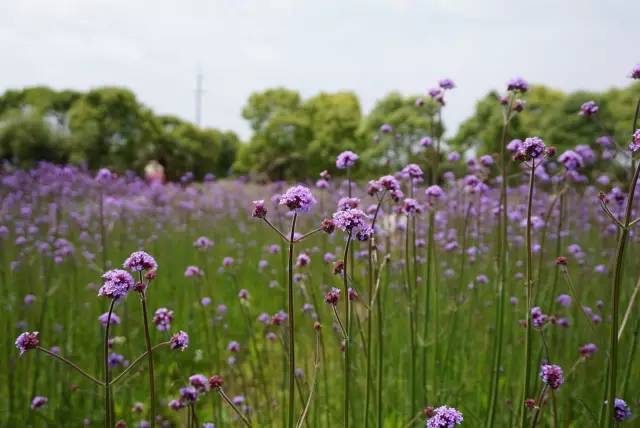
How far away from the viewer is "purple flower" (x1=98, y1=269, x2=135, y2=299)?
4.61ft

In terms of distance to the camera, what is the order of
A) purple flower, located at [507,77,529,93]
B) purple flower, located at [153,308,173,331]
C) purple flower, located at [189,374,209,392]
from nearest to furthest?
1. purple flower, located at [189,374,209,392]
2. purple flower, located at [153,308,173,331]
3. purple flower, located at [507,77,529,93]

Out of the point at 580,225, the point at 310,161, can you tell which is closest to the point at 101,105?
the point at 310,161

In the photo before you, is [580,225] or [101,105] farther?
[101,105]

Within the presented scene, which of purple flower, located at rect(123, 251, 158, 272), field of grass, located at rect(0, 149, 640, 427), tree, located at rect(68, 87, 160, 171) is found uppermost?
tree, located at rect(68, 87, 160, 171)

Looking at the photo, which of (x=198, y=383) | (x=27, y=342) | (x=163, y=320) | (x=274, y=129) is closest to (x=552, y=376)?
(x=198, y=383)

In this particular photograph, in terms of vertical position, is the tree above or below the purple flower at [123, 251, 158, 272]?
above

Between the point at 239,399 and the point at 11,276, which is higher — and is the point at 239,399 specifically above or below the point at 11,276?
below

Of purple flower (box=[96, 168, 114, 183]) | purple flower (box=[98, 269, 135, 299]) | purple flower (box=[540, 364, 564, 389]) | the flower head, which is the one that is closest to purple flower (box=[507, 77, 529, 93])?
purple flower (box=[540, 364, 564, 389])

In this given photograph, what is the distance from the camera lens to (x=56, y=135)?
20.6 m

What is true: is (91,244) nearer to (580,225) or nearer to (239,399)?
(239,399)

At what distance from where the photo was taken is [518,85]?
2559 mm

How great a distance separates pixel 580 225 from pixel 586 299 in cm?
367

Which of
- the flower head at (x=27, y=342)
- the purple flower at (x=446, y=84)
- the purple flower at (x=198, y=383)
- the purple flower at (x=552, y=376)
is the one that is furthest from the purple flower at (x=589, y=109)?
the flower head at (x=27, y=342)

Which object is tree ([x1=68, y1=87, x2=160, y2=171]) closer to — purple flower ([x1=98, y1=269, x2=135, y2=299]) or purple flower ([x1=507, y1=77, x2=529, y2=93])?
purple flower ([x1=507, y1=77, x2=529, y2=93])
